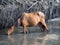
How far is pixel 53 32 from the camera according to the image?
15.0m

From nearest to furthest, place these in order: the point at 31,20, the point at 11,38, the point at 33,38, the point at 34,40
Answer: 1. the point at 34,40
2. the point at 33,38
3. the point at 11,38
4. the point at 31,20

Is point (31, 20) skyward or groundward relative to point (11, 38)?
skyward

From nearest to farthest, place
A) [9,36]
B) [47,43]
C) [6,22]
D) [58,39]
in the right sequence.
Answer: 1. [47,43]
2. [58,39]
3. [9,36]
4. [6,22]

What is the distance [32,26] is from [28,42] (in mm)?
3185

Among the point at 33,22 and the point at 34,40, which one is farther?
the point at 33,22

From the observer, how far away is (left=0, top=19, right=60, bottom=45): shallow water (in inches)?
488

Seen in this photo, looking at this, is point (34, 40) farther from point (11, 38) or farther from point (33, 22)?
point (33, 22)

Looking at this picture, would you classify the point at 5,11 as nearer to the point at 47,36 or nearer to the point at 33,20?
the point at 33,20

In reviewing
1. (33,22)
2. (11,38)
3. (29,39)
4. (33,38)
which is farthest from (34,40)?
(33,22)

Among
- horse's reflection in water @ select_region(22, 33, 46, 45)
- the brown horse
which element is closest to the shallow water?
horse's reflection in water @ select_region(22, 33, 46, 45)

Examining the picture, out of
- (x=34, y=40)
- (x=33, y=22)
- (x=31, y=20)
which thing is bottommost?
(x=34, y=40)

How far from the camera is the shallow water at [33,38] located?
40.6ft

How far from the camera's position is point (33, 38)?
13.4 m

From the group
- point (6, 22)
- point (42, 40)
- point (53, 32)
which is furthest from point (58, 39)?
point (6, 22)
